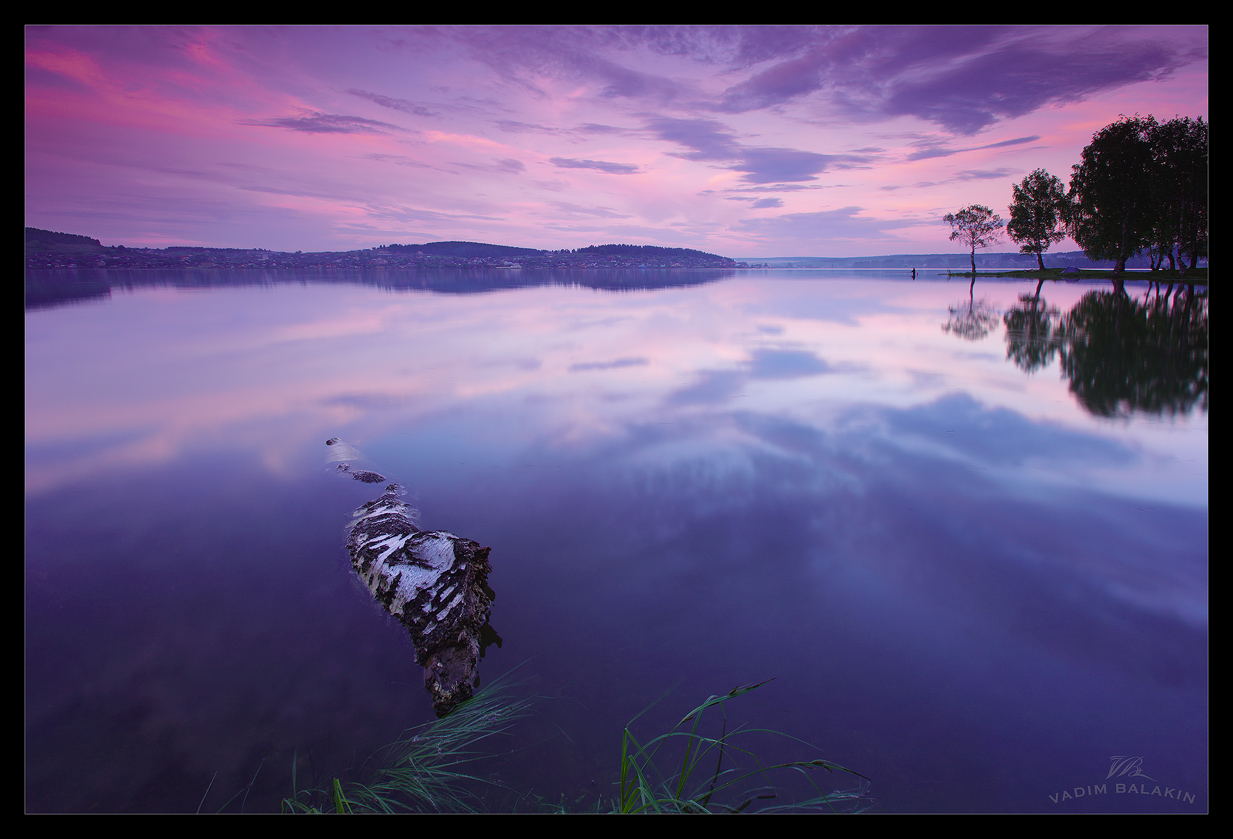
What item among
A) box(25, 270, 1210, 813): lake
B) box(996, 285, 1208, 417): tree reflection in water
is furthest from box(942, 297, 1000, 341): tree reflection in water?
box(25, 270, 1210, 813): lake

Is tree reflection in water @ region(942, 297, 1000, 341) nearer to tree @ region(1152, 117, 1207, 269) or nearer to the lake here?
the lake

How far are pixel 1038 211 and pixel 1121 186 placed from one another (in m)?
21.5

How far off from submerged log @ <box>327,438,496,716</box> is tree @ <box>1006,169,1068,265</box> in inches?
3407

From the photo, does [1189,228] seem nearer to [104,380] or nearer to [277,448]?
[277,448]

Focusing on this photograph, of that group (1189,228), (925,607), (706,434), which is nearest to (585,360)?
(706,434)

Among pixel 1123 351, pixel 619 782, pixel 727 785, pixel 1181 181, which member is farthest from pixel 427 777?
pixel 1181 181

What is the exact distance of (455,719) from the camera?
3768 millimetres

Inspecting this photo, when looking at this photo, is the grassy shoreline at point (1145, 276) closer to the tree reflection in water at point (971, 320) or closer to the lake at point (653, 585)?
the tree reflection in water at point (971, 320)

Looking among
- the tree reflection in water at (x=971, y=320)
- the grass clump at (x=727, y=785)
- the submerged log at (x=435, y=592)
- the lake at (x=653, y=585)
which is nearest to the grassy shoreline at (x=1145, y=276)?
the tree reflection in water at (x=971, y=320)

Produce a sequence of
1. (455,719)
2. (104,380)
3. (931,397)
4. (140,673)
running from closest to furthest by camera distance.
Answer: (455,719)
(140,673)
(931,397)
(104,380)
